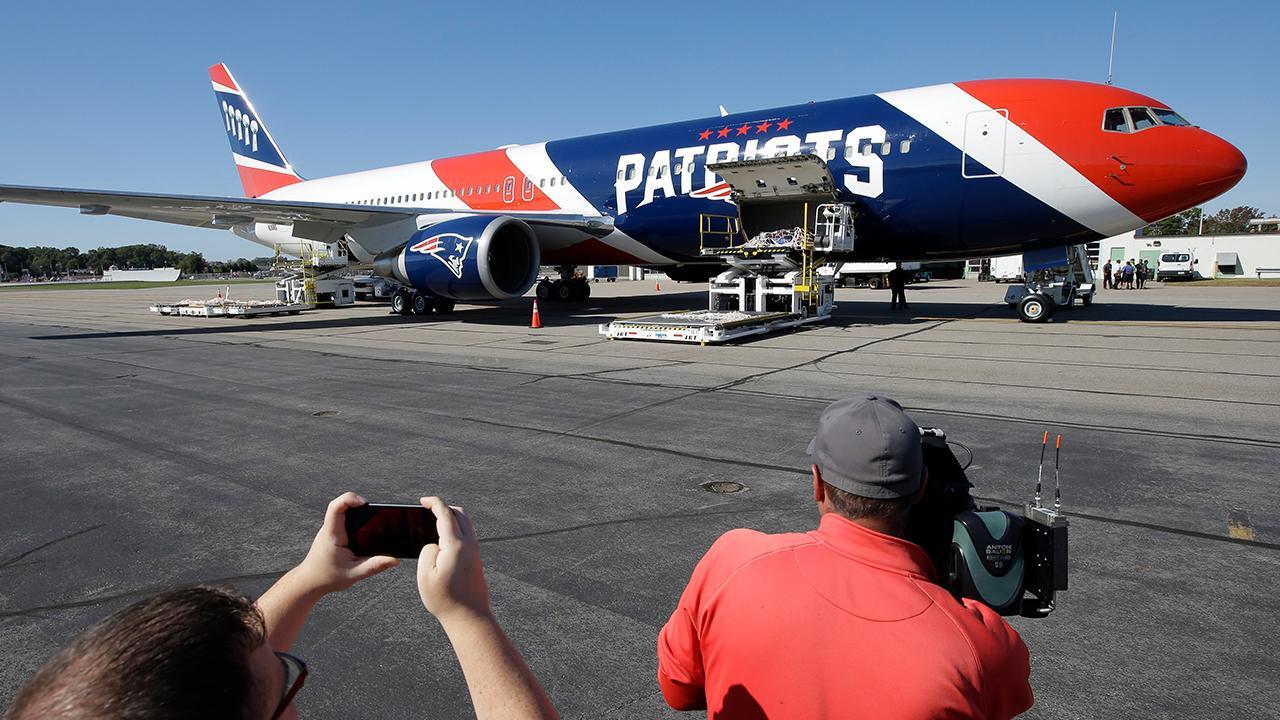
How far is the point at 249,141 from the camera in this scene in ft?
83.3

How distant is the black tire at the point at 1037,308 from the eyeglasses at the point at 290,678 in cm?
1495

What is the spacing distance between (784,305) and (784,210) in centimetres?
225

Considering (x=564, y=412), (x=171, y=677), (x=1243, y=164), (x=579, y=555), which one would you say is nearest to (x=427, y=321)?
(x=564, y=412)

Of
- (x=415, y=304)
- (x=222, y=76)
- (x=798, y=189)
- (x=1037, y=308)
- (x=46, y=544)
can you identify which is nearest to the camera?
(x=46, y=544)

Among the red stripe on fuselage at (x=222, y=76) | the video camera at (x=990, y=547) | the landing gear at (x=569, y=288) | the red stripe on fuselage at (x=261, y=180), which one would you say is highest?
the red stripe on fuselage at (x=222, y=76)

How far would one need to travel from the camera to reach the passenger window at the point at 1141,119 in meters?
11.0

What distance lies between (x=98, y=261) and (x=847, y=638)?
174 metres

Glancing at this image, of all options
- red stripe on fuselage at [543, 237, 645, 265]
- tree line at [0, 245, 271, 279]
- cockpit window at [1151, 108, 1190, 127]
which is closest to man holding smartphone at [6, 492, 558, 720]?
cockpit window at [1151, 108, 1190, 127]

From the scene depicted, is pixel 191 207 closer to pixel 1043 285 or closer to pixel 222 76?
pixel 222 76

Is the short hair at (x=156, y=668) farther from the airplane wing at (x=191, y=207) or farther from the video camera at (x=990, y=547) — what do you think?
the airplane wing at (x=191, y=207)

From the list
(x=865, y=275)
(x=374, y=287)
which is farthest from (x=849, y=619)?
(x=865, y=275)

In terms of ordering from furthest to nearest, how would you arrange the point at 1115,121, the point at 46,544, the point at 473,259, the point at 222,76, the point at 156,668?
the point at 222,76
the point at 473,259
the point at 1115,121
the point at 46,544
the point at 156,668

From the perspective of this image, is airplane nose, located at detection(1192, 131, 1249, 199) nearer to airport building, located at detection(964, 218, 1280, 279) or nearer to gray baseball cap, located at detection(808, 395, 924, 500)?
gray baseball cap, located at detection(808, 395, 924, 500)

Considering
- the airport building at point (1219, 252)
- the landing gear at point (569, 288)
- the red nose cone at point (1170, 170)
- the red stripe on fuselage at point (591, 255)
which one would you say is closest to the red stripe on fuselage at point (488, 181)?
the red stripe on fuselage at point (591, 255)
